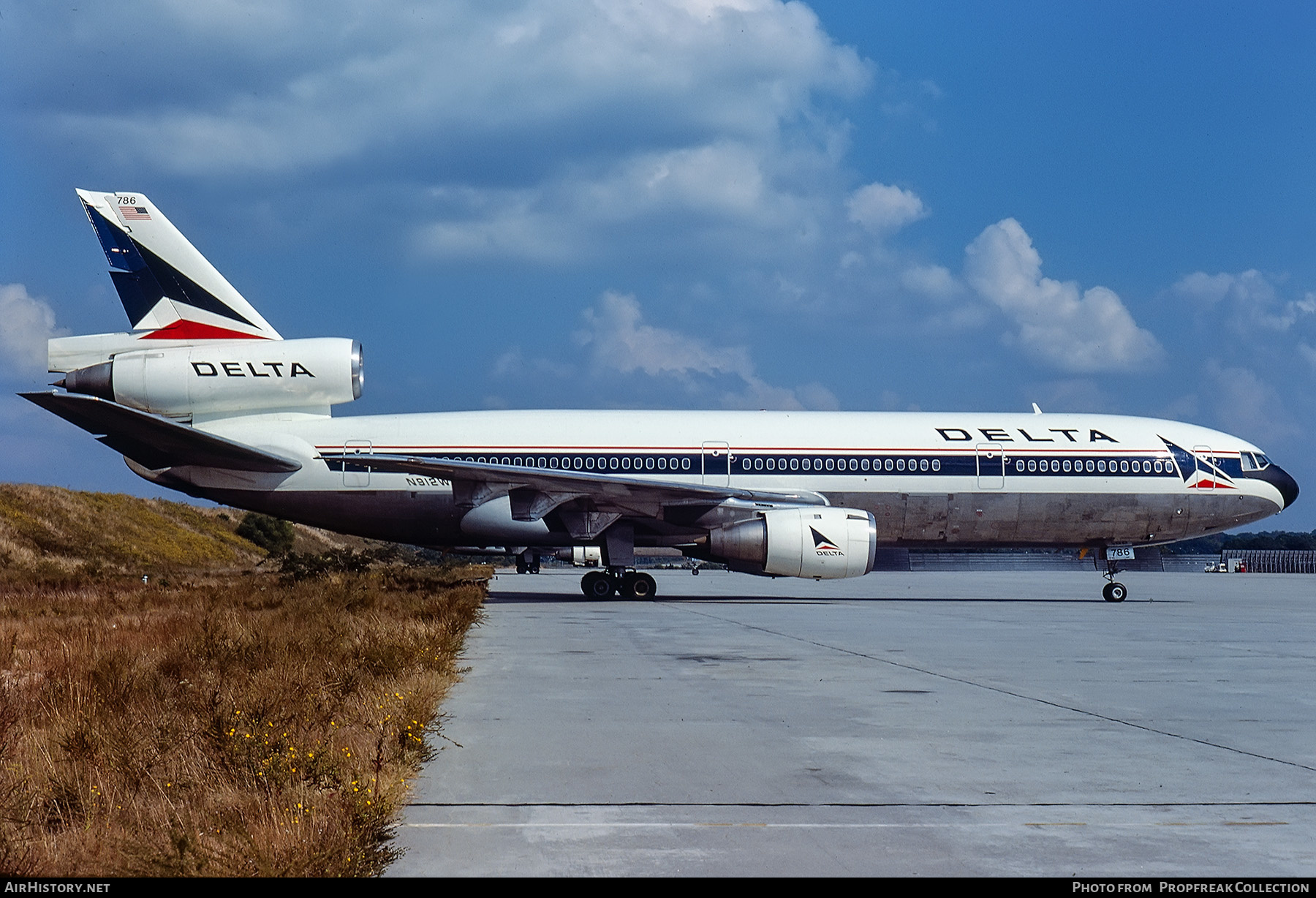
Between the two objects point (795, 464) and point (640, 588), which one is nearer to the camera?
point (795, 464)

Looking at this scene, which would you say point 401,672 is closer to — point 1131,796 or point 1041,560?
point 1131,796

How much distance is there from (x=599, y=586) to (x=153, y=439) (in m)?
8.75

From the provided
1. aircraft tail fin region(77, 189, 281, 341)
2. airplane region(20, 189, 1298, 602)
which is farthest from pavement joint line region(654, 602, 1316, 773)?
aircraft tail fin region(77, 189, 281, 341)

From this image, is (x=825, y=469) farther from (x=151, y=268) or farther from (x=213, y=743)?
(x=213, y=743)

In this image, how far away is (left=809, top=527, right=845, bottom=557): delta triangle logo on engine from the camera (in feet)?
66.6

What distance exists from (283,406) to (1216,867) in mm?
20723

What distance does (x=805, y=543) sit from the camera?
20.3 metres

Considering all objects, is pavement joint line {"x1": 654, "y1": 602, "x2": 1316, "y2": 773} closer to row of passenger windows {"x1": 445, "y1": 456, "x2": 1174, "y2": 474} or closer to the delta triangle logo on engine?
the delta triangle logo on engine

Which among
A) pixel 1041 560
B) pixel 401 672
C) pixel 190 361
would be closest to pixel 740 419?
pixel 190 361

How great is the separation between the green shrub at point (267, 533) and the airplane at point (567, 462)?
4299 cm

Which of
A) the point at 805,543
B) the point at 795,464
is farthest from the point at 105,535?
the point at 805,543

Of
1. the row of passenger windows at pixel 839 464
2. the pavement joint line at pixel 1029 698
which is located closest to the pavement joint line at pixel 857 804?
the pavement joint line at pixel 1029 698

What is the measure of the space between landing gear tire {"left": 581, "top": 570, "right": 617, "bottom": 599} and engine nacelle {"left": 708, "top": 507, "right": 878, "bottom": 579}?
3163 mm

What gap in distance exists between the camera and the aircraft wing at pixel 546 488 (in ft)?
66.7
